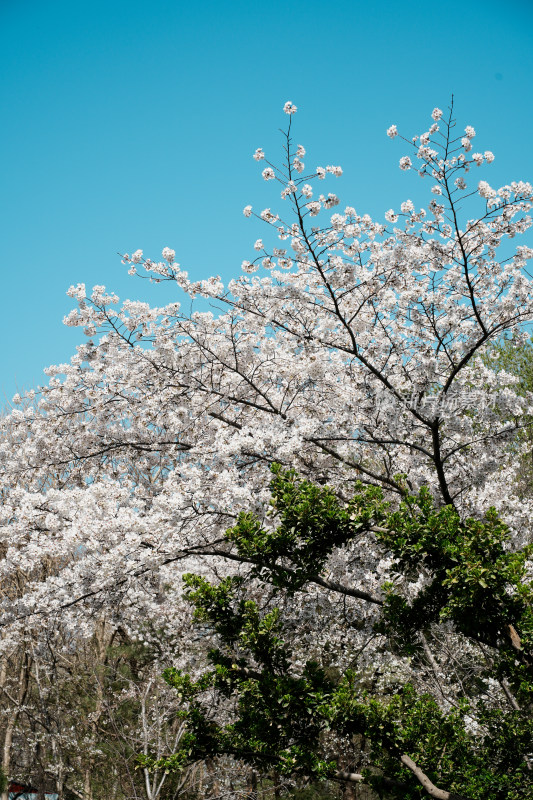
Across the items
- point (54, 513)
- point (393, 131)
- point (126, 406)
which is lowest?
point (54, 513)

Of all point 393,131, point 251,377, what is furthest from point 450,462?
point 393,131

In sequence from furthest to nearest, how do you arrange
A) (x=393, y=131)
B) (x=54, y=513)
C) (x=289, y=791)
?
(x=289, y=791) → (x=54, y=513) → (x=393, y=131)

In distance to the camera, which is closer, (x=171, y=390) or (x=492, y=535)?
(x=492, y=535)

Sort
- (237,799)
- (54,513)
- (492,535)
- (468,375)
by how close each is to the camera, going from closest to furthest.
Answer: (492,535), (54,513), (468,375), (237,799)

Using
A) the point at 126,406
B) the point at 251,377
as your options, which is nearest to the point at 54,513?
the point at 126,406

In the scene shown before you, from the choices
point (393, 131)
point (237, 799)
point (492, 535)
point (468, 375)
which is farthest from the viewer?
point (237, 799)

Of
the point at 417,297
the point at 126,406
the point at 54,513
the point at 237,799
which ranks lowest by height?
the point at 237,799

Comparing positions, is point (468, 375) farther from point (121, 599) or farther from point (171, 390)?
point (121, 599)

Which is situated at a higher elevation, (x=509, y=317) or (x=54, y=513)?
(x=509, y=317)

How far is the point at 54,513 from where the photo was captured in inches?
235

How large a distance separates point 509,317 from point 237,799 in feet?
28.6

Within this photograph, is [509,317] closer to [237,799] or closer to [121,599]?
[121,599]

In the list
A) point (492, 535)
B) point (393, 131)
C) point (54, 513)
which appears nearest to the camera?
point (492, 535)

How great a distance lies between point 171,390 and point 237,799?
7166 mm
